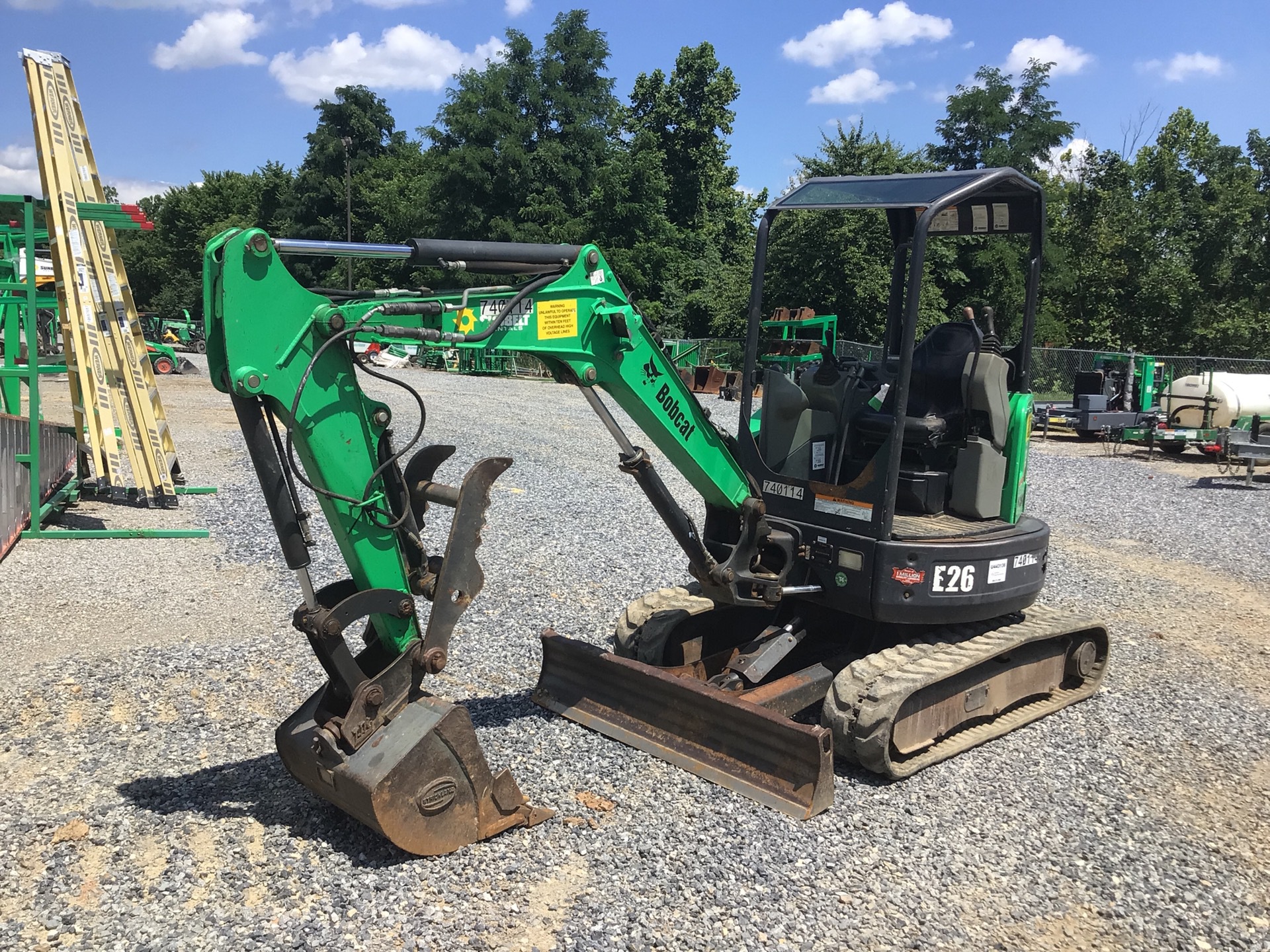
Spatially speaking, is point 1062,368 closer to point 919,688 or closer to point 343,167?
point 919,688

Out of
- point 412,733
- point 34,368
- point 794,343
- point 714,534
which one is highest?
point 794,343

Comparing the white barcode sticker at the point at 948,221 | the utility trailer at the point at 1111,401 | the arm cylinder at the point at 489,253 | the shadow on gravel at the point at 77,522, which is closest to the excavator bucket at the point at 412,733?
the arm cylinder at the point at 489,253

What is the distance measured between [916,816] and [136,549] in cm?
755

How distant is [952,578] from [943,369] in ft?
4.25

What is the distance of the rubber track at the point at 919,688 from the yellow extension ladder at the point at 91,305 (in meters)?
8.16

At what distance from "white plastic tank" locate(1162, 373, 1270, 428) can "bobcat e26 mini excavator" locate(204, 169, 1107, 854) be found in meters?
15.8

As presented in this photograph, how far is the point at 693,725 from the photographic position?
5.20m

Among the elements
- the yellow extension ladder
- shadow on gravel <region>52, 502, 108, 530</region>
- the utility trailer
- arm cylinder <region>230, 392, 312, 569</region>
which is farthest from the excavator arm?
the utility trailer

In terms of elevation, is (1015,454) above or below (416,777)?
above

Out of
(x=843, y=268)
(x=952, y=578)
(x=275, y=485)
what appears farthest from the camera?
(x=843, y=268)

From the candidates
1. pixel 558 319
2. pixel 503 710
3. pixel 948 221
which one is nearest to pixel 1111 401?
pixel 948 221

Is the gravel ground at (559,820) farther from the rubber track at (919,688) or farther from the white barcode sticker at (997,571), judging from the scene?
the white barcode sticker at (997,571)

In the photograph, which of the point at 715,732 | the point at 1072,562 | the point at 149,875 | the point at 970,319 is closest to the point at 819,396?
the point at 970,319

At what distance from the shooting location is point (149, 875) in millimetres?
3920
